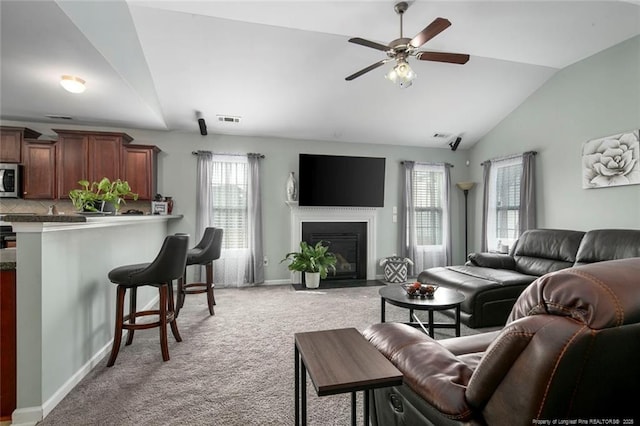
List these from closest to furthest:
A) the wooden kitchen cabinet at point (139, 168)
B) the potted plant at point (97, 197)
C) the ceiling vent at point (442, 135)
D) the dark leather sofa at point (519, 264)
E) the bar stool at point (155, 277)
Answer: the bar stool at point (155, 277) → the potted plant at point (97, 197) → the dark leather sofa at point (519, 264) → the wooden kitchen cabinet at point (139, 168) → the ceiling vent at point (442, 135)

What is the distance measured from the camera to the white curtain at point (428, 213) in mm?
5777

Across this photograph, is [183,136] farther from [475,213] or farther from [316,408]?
[475,213]

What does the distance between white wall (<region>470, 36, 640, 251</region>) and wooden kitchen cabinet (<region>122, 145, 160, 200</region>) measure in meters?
5.97

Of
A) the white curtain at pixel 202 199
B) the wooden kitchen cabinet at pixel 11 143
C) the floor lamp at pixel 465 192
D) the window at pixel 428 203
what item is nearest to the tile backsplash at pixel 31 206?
the wooden kitchen cabinet at pixel 11 143

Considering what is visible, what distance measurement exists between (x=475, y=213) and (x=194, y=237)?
17.6 feet

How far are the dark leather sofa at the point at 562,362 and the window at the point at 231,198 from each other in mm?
4454

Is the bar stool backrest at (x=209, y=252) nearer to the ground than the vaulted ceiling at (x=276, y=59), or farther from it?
nearer to the ground

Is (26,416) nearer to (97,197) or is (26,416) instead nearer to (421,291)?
(97,197)

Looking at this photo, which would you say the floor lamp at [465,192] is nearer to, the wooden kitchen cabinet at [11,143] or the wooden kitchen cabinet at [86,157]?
the wooden kitchen cabinet at [86,157]

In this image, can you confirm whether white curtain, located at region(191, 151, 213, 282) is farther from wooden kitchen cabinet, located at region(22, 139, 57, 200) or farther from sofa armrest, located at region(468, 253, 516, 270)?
sofa armrest, located at region(468, 253, 516, 270)

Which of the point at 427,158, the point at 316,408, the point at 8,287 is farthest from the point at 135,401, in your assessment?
the point at 427,158

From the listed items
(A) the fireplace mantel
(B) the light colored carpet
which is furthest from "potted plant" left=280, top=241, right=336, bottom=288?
(B) the light colored carpet

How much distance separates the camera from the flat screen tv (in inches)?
205

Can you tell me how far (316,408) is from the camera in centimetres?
185
